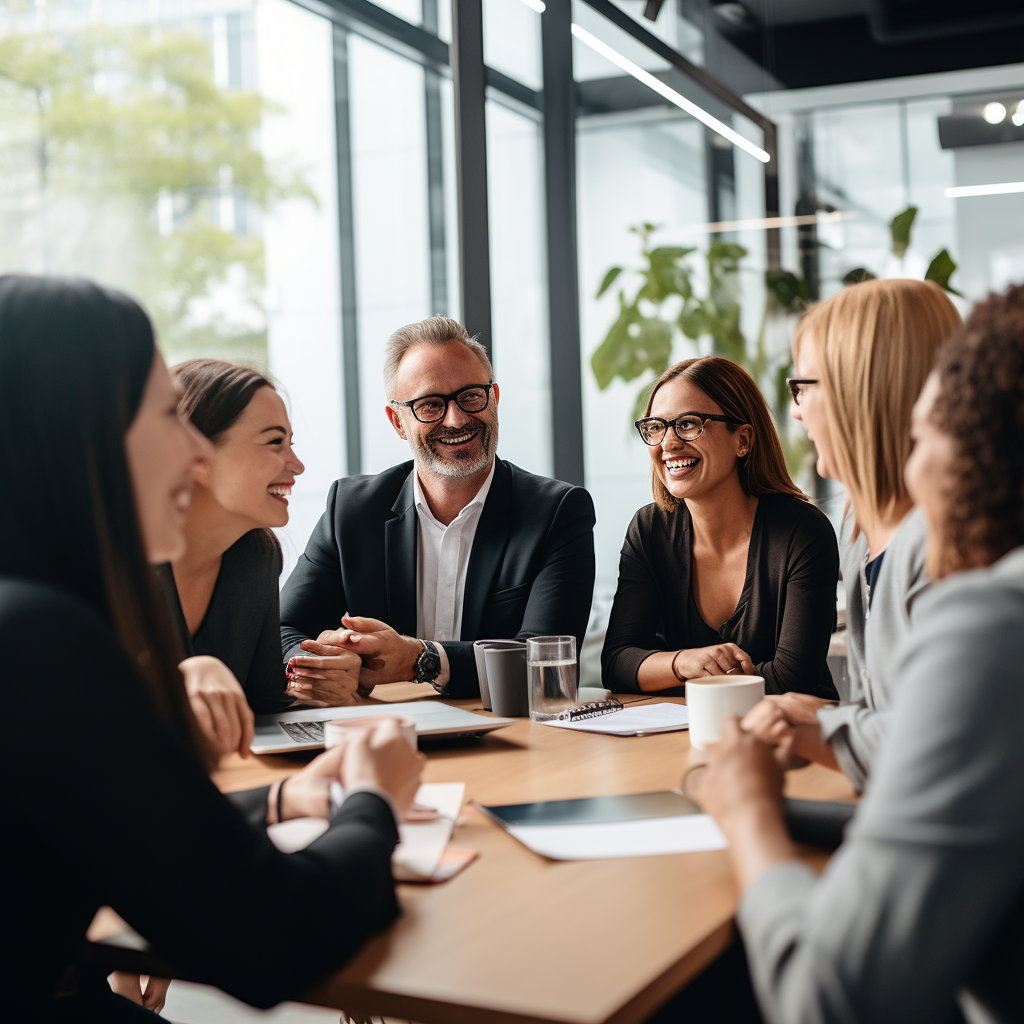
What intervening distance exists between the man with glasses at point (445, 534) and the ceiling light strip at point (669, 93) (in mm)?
2427

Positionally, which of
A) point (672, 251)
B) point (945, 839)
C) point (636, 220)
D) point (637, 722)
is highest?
point (636, 220)

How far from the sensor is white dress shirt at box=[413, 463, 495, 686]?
2.59 meters

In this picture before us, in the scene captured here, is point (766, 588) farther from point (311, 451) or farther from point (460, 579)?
point (311, 451)

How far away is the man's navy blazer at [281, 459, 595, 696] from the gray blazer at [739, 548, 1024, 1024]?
5.40 ft

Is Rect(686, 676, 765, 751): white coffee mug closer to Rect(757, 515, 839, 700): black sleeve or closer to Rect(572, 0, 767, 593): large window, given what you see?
Rect(757, 515, 839, 700): black sleeve

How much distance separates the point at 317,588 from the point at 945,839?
207 centimetres

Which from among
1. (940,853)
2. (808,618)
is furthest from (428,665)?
(940,853)

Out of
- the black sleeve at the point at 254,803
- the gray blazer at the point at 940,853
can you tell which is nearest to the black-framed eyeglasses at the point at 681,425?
the black sleeve at the point at 254,803

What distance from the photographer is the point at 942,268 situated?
4727 mm

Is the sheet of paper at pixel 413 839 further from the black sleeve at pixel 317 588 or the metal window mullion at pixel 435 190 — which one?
the metal window mullion at pixel 435 190

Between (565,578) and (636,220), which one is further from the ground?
(636,220)

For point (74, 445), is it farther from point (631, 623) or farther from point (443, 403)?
point (443, 403)

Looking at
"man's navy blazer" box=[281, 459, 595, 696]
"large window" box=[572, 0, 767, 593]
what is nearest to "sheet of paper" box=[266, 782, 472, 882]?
"man's navy blazer" box=[281, 459, 595, 696]

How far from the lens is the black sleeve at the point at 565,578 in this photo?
2367mm
